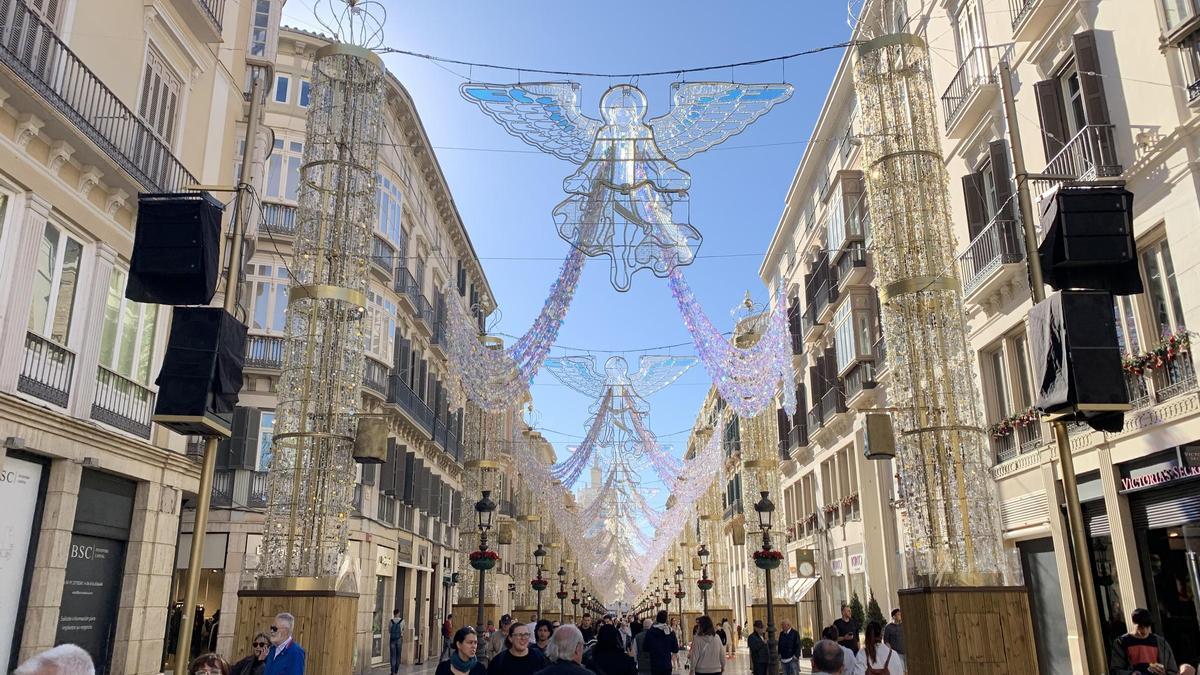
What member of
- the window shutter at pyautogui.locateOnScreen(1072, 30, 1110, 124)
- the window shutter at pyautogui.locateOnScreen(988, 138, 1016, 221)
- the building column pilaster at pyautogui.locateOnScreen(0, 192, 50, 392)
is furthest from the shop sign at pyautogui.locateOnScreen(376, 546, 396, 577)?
the window shutter at pyautogui.locateOnScreen(1072, 30, 1110, 124)

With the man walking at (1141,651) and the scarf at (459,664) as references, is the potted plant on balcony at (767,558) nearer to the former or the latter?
the man walking at (1141,651)

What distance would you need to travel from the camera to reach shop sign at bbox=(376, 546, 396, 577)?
2522 centimetres

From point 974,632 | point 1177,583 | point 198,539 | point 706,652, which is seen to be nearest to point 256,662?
point 198,539

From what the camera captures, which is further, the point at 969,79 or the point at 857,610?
the point at 857,610

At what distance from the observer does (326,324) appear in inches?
408

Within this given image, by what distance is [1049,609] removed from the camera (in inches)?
613

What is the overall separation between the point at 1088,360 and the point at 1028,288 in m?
9.20

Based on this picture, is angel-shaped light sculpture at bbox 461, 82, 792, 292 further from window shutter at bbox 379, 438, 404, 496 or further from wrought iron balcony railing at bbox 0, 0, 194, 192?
window shutter at bbox 379, 438, 404, 496

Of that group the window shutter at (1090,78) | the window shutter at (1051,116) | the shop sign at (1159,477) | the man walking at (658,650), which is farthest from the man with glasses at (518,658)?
the window shutter at (1051,116)

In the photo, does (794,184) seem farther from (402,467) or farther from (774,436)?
(402,467)

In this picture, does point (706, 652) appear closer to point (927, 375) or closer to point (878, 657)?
point (878, 657)

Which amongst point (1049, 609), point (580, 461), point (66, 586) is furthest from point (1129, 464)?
point (580, 461)

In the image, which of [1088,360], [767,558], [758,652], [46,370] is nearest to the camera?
[1088,360]

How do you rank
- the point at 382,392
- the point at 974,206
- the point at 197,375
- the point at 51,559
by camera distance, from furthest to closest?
1. the point at 382,392
2. the point at 974,206
3. the point at 51,559
4. the point at 197,375
